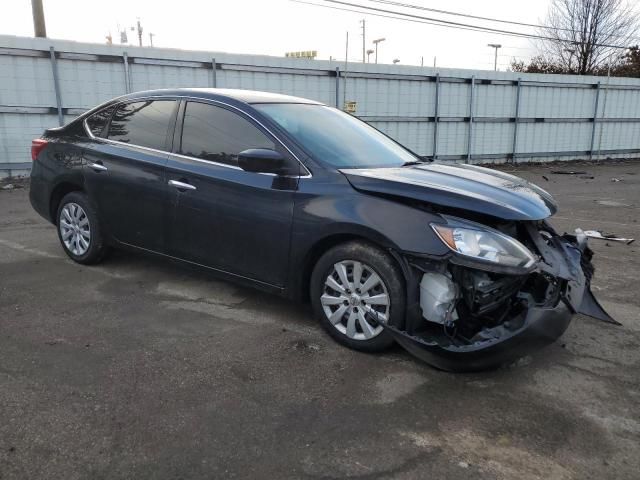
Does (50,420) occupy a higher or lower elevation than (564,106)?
lower

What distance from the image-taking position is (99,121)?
17.2ft

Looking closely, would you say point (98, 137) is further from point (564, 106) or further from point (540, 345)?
point (564, 106)

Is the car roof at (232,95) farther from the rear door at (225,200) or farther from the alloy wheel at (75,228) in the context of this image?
the alloy wheel at (75,228)

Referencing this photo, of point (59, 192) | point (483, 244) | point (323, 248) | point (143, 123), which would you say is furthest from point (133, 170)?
point (483, 244)

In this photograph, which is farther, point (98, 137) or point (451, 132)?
point (451, 132)

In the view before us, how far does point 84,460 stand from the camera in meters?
2.53

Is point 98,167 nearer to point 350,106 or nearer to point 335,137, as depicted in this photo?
point 335,137

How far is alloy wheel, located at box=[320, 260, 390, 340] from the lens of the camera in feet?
11.5

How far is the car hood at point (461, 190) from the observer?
10.9ft

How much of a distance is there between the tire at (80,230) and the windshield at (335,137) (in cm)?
206

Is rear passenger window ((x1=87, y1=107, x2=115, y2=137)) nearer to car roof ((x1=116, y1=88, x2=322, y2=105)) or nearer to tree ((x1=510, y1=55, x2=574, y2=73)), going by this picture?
car roof ((x1=116, y1=88, x2=322, y2=105))

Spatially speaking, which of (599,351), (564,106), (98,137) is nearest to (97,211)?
(98,137)

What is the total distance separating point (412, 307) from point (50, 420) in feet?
6.71

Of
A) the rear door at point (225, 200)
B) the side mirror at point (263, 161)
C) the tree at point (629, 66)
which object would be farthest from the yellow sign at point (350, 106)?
the tree at point (629, 66)
